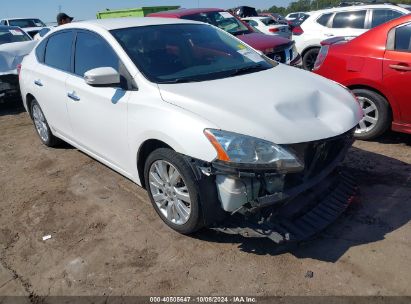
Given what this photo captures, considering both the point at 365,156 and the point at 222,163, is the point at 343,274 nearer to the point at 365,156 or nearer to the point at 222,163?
the point at 222,163

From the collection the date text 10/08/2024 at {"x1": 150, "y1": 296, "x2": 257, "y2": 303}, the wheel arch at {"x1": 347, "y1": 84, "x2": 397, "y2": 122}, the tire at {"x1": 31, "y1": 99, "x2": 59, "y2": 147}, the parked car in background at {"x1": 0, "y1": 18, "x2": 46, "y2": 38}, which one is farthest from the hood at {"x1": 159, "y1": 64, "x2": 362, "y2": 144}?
the parked car in background at {"x1": 0, "y1": 18, "x2": 46, "y2": 38}

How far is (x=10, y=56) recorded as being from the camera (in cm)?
772

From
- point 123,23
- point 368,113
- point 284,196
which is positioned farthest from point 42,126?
point 368,113

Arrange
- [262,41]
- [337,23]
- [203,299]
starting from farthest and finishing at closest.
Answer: [337,23]
[262,41]
[203,299]

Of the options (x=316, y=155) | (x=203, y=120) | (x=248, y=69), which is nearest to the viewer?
(x=203, y=120)

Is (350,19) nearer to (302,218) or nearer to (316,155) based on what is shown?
(316,155)

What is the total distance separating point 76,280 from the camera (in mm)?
2832

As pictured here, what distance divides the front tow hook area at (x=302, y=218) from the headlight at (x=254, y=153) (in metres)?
0.35

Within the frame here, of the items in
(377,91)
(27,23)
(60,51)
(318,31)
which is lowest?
(27,23)

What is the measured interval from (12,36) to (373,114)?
314 inches

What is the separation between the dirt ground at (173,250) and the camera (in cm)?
268

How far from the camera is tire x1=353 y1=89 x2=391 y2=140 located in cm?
459

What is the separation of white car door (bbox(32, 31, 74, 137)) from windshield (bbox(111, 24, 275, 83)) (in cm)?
98

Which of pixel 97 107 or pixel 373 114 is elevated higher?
pixel 97 107
